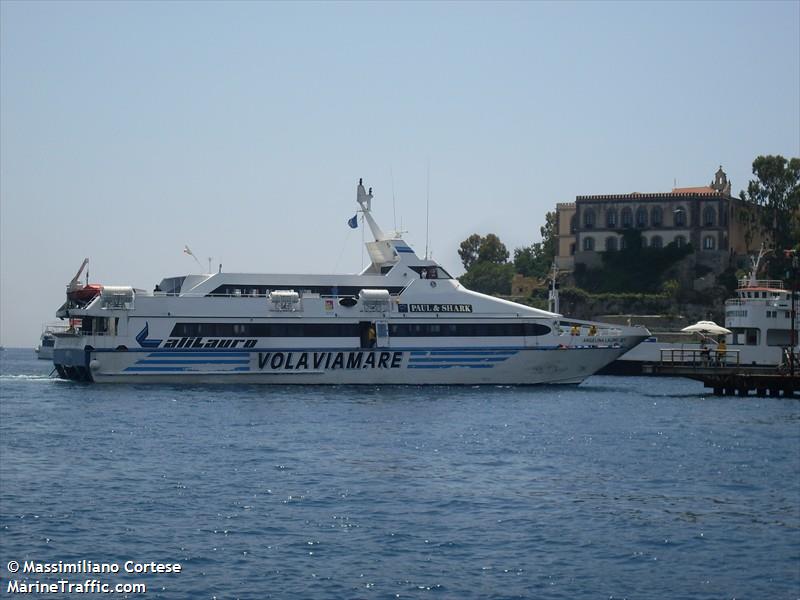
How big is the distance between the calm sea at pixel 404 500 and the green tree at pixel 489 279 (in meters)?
69.0

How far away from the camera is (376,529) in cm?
2042

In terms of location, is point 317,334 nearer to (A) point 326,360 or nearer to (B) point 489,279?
(A) point 326,360

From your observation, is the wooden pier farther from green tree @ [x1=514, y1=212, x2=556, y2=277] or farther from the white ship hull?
green tree @ [x1=514, y1=212, x2=556, y2=277]

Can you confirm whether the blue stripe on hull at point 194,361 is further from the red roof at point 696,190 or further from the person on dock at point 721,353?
the red roof at point 696,190

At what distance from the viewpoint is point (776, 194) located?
9194cm

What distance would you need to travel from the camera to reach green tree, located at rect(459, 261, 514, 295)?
109000 millimetres

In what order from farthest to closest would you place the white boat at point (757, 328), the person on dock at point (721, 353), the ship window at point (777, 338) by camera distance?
the ship window at point (777, 338), the white boat at point (757, 328), the person on dock at point (721, 353)

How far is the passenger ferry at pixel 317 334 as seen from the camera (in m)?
48.4

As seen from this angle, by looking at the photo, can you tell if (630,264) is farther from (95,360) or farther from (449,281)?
(95,360)

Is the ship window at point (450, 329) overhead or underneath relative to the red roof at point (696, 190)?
underneath

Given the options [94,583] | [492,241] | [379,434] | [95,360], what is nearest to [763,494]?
[379,434]

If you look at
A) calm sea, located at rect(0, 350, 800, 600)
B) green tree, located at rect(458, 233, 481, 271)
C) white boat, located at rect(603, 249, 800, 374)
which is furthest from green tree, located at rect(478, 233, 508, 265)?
calm sea, located at rect(0, 350, 800, 600)

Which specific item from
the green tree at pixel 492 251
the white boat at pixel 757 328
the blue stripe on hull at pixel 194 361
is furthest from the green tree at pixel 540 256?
the blue stripe on hull at pixel 194 361

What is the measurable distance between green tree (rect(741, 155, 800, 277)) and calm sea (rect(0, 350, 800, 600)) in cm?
5535
